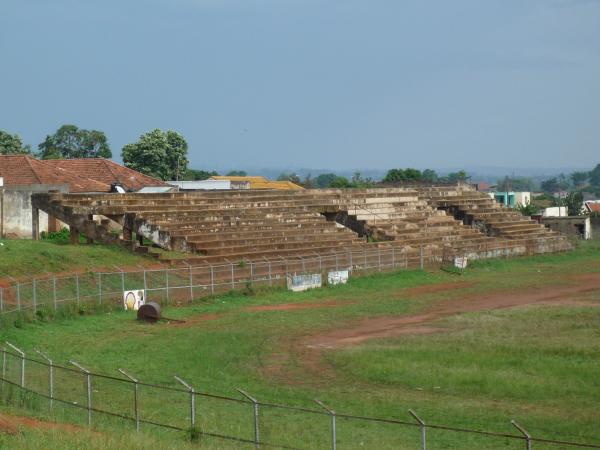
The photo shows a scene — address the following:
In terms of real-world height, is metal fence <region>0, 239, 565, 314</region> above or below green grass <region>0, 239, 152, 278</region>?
below

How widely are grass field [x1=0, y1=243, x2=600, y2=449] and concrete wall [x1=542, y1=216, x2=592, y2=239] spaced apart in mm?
40054

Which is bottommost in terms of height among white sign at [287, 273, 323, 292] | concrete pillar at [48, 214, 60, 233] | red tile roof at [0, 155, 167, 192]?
white sign at [287, 273, 323, 292]

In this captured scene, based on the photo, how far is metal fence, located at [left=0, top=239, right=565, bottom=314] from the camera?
122 ft

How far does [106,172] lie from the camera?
75.4 metres

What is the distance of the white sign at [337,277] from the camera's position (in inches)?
1919

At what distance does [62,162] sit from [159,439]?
194 ft

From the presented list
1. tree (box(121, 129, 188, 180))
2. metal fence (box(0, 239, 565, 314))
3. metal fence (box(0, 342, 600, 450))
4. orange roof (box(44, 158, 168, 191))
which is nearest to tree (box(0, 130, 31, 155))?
tree (box(121, 129, 188, 180))

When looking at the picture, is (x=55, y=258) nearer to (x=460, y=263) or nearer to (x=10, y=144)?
(x=460, y=263)

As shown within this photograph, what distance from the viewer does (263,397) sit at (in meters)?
23.9

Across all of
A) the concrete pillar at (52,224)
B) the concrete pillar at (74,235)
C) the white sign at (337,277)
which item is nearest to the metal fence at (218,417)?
the white sign at (337,277)

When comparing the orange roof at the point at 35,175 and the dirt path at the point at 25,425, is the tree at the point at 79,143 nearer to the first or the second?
the orange roof at the point at 35,175

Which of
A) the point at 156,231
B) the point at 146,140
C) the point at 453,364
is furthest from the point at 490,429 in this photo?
the point at 146,140

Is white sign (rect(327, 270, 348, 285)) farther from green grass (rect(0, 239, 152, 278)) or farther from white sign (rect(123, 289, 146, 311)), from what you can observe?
white sign (rect(123, 289, 146, 311))

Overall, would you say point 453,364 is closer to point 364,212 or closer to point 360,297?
point 360,297
